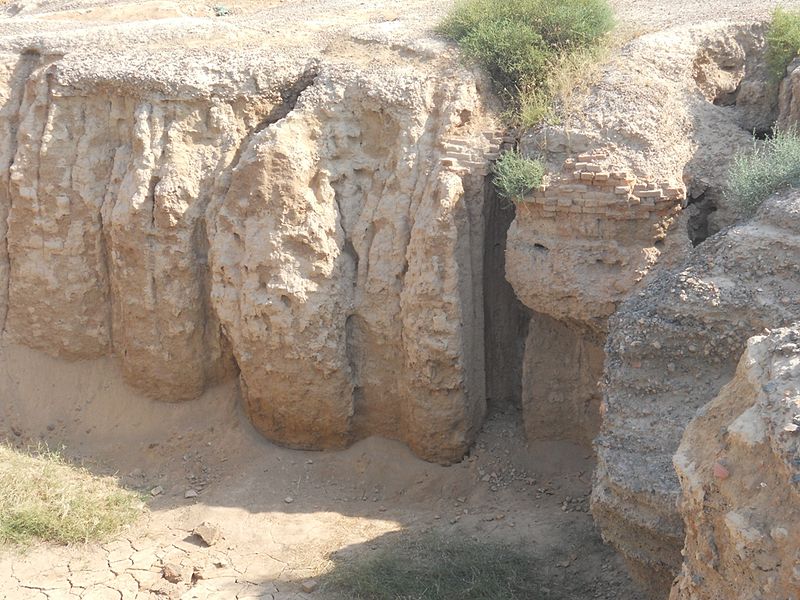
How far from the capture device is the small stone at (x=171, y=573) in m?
6.40

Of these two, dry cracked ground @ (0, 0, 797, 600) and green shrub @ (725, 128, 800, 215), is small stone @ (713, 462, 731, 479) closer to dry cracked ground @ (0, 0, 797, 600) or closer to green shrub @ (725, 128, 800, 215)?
dry cracked ground @ (0, 0, 797, 600)

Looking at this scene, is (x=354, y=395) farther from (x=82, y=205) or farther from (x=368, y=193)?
(x=82, y=205)

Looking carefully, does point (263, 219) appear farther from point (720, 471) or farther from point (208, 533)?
point (720, 471)

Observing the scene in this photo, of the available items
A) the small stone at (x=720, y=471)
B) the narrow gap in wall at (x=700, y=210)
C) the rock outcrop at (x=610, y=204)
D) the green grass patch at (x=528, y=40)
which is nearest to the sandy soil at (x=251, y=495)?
the rock outcrop at (x=610, y=204)

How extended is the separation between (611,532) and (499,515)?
1.86 metres

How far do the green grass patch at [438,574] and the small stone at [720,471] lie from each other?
247 centimetres

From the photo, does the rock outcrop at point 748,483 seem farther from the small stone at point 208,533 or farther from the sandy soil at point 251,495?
the small stone at point 208,533

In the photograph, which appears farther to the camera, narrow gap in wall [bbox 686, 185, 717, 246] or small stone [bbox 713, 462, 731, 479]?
narrow gap in wall [bbox 686, 185, 717, 246]

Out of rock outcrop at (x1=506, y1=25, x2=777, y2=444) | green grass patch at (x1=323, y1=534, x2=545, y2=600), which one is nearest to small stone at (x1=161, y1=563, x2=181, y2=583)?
green grass patch at (x1=323, y1=534, x2=545, y2=600)

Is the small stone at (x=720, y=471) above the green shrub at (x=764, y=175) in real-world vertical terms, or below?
below

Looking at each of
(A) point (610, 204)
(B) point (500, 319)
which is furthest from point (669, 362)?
(B) point (500, 319)

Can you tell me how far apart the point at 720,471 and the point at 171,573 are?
399cm

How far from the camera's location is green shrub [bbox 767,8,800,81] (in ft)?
24.7

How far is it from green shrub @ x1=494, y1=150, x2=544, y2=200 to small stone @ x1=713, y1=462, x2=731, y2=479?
11.2 ft
